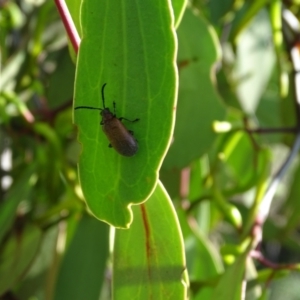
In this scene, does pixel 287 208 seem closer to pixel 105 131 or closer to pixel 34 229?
pixel 34 229

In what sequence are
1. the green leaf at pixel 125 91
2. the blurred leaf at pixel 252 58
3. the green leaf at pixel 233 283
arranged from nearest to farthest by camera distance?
the green leaf at pixel 125 91, the green leaf at pixel 233 283, the blurred leaf at pixel 252 58

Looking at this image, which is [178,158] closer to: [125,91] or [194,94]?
[194,94]

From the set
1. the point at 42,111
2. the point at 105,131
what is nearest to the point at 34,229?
the point at 42,111

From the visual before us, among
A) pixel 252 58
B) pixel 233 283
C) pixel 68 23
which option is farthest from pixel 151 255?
pixel 252 58

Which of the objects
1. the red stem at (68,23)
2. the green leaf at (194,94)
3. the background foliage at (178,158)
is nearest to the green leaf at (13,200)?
the background foliage at (178,158)

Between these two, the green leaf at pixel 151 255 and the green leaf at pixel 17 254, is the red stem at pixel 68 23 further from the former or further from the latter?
the green leaf at pixel 17 254

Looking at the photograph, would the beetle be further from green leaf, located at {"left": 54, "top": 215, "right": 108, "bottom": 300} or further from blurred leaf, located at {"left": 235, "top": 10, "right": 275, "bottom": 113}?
blurred leaf, located at {"left": 235, "top": 10, "right": 275, "bottom": 113}
